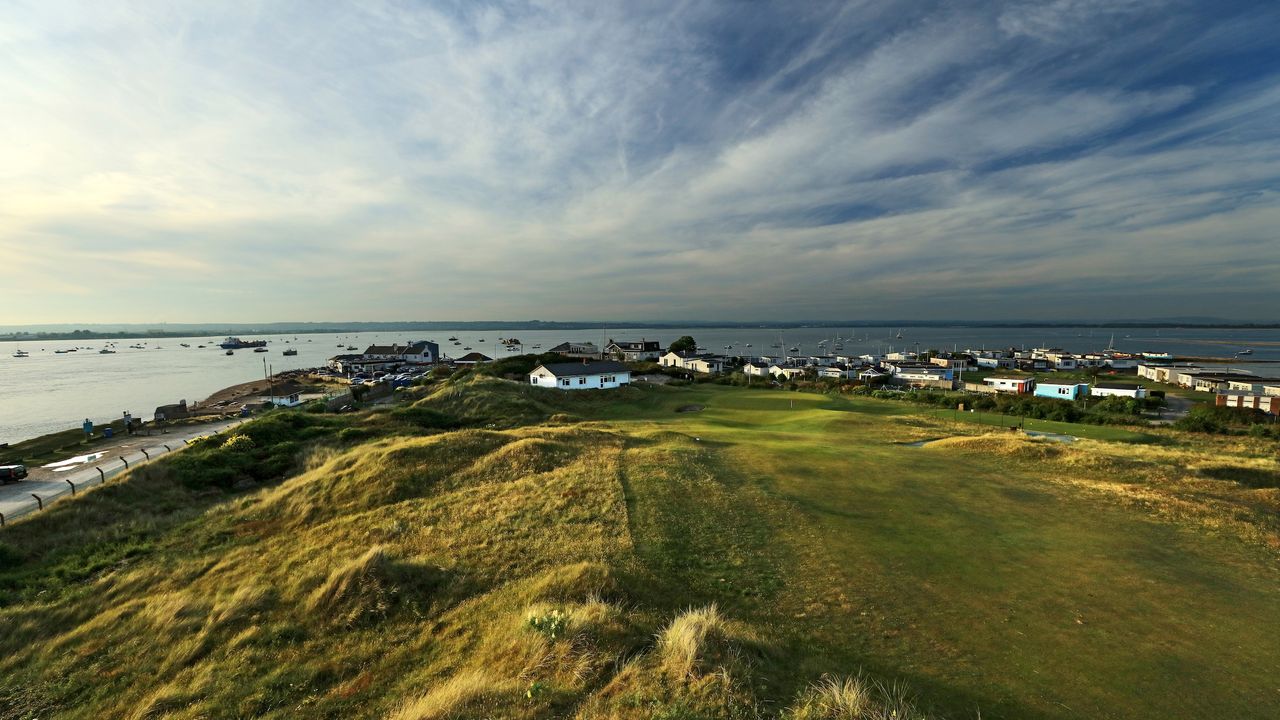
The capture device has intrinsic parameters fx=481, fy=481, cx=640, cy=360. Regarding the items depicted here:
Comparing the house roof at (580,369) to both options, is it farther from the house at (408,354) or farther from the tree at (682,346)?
the house at (408,354)

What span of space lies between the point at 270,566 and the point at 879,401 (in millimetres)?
57541

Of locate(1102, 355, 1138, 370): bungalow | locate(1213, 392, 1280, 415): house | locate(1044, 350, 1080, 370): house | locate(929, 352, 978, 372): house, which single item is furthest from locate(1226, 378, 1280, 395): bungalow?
locate(1044, 350, 1080, 370): house

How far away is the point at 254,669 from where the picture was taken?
8805 millimetres

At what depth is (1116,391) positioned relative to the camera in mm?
63625

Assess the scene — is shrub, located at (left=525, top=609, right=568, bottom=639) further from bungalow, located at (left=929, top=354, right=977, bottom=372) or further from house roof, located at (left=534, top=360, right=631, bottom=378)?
bungalow, located at (left=929, top=354, right=977, bottom=372)

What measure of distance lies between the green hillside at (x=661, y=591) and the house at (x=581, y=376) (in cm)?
3710

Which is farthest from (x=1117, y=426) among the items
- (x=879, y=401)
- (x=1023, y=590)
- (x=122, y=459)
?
(x=122, y=459)

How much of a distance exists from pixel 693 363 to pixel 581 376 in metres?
43.3

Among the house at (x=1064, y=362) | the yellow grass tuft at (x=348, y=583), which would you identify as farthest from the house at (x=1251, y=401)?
the yellow grass tuft at (x=348, y=583)

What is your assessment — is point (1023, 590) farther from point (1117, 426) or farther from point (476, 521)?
point (1117, 426)

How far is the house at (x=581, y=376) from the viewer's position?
61.1 meters

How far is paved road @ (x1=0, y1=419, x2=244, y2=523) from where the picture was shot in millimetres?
23719

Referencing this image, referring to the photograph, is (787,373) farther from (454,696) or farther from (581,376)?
(454,696)

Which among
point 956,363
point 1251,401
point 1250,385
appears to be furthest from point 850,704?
point 956,363
